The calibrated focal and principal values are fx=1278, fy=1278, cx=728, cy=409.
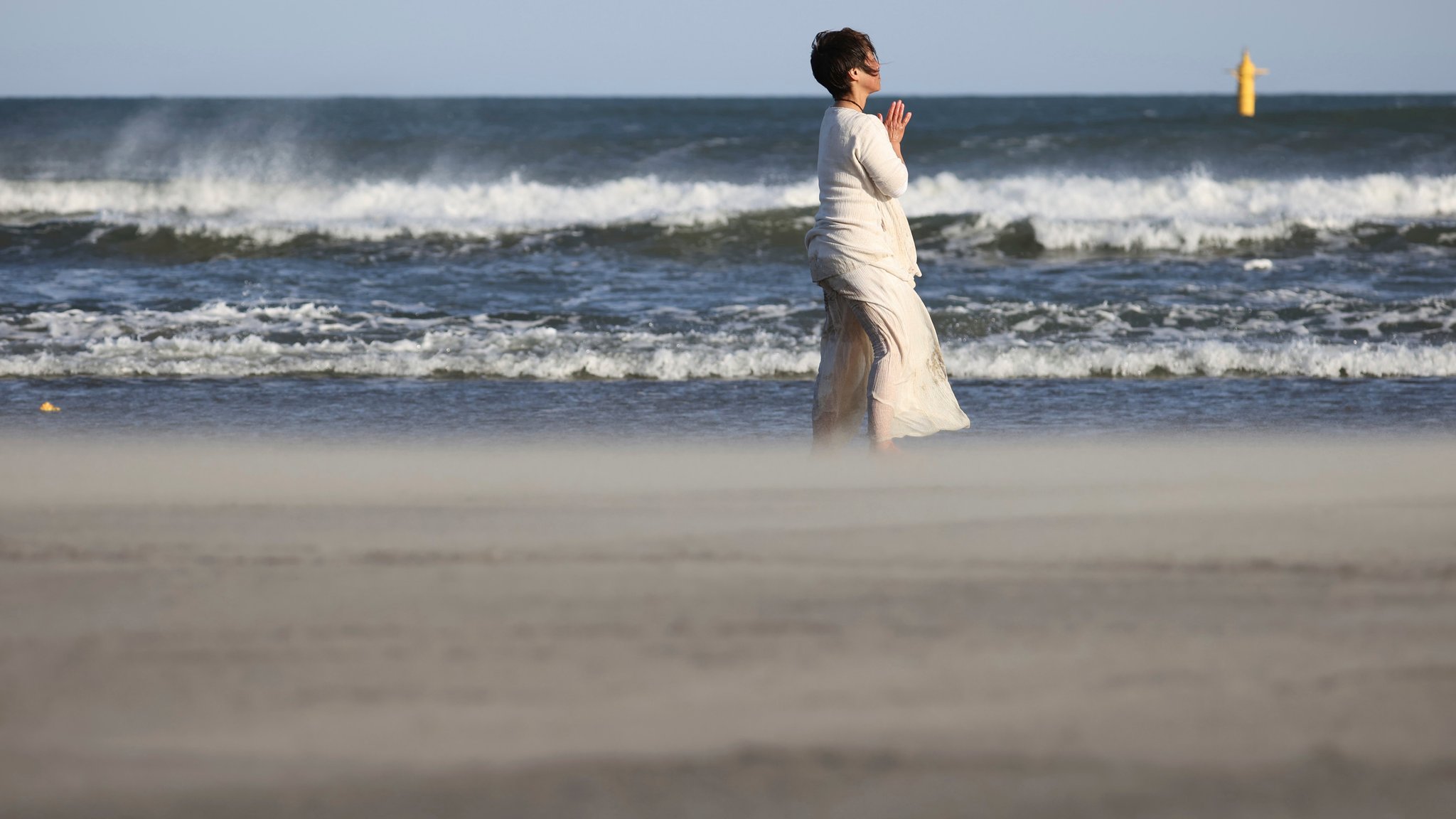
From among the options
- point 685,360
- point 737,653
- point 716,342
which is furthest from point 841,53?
point 716,342

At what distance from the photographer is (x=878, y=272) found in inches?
155

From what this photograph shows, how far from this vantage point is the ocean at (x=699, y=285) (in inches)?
228

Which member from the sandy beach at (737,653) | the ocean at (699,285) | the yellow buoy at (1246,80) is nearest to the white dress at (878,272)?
the sandy beach at (737,653)

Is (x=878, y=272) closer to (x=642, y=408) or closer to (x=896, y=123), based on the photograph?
(x=896, y=123)

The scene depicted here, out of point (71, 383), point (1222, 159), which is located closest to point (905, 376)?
point (71, 383)

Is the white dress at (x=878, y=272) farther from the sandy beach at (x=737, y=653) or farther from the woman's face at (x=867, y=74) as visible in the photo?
the sandy beach at (x=737, y=653)

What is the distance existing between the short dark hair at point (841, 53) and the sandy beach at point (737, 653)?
126 centimetres

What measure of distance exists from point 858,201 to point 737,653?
6.75 ft

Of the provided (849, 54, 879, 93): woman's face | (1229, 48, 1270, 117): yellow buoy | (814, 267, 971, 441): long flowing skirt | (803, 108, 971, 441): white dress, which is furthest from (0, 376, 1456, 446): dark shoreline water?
(1229, 48, 1270, 117): yellow buoy

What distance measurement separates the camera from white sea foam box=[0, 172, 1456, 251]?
41.5 ft

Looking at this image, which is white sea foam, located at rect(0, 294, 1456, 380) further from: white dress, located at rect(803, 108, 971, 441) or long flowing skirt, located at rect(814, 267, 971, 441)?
white dress, located at rect(803, 108, 971, 441)

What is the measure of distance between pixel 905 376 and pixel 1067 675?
1.94 m

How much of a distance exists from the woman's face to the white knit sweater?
9 cm

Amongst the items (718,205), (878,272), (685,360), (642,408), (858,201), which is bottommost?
(642,408)
